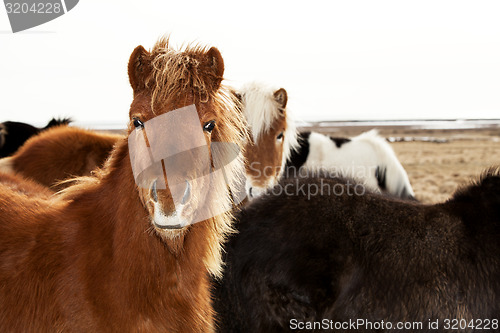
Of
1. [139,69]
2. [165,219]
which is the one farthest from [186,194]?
[139,69]

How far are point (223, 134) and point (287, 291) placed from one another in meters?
1.38

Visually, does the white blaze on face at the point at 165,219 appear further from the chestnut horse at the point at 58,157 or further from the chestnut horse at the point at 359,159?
the chestnut horse at the point at 359,159

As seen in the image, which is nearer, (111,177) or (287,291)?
(111,177)

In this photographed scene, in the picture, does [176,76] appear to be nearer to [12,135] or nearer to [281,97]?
[281,97]

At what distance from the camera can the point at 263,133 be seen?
16.2 ft

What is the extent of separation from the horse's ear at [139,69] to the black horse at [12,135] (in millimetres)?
7740

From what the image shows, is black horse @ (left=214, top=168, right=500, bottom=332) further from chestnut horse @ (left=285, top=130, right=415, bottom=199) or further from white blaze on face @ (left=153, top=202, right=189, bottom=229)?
chestnut horse @ (left=285, top=130, right=415, bottom=199)

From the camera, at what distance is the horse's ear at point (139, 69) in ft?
6.46

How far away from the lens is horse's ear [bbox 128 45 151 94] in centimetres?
197

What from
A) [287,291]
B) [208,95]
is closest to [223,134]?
[208,95]

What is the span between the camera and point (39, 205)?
2.29 meters

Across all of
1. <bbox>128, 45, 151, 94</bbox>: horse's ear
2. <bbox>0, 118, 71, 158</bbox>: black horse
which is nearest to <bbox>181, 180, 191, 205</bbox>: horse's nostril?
<bbox>128, 45, 151, 94</bbox>: horse's ear

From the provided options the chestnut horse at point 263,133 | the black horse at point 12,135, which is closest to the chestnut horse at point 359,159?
the chestnut horse at point 263,133

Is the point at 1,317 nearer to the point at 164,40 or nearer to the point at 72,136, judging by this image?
the point at 164,40
